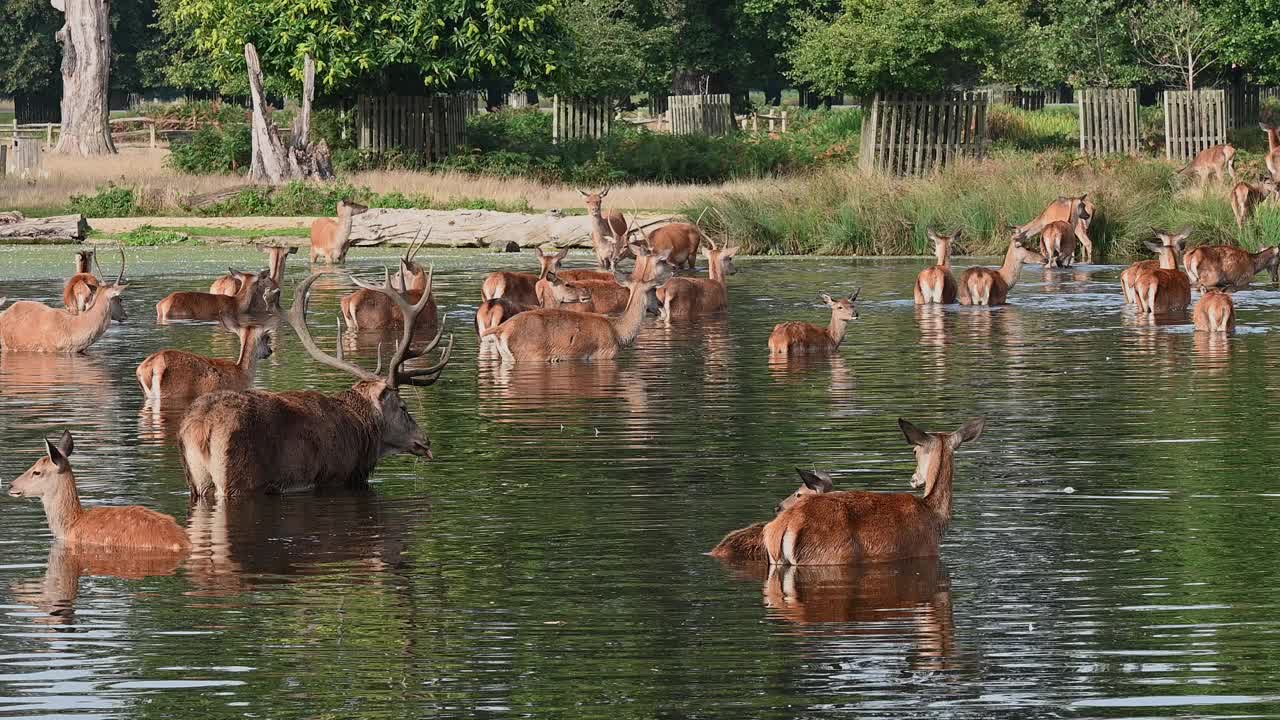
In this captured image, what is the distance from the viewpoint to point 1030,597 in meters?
9.11

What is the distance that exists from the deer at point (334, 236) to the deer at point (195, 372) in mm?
15671

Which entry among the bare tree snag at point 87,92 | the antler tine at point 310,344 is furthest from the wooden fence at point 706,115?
the antler tine at point 310,344

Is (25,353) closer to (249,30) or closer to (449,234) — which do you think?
(449,234)

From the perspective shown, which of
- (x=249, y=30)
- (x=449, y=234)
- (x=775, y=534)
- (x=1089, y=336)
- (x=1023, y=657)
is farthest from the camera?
(x=249, y=30)

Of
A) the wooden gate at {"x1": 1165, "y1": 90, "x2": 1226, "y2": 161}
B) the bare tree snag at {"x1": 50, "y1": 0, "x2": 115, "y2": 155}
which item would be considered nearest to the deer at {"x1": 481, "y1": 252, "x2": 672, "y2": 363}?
the wooden gate at {"x1": 1165, "y1": 90, "x2": 1226, "y2": 161}

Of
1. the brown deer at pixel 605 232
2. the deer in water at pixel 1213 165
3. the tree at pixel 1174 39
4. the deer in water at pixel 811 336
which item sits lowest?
the deer in water at pixel 811 336

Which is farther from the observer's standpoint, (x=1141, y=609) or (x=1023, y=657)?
(x=1141, y=609)

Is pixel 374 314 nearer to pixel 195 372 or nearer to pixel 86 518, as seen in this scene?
pixel 195 372

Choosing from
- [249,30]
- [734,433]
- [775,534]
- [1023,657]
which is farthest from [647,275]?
[249,30]

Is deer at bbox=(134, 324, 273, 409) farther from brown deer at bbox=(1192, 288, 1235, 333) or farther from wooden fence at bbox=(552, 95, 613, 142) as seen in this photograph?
wooden fence at bbox=(552, 95, 613, 142)

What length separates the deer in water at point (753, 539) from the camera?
9.82 m

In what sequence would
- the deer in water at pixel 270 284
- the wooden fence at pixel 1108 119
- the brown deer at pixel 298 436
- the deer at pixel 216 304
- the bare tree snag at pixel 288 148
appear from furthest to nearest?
the wooden fence at pixel 1108 119, the bare tree snag at pixel 288 148, the deer in water at pixel 270 284, the deer at pixel 216 304, the brown deer at pixel 298 436

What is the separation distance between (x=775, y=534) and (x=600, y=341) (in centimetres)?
980

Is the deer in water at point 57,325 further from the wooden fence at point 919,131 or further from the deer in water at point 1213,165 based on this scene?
the wooden fence at point 919,131
